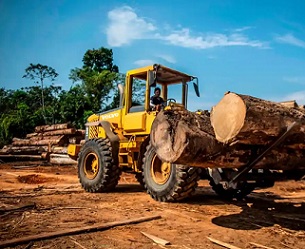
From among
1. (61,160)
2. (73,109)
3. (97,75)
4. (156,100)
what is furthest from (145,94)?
(97,75)

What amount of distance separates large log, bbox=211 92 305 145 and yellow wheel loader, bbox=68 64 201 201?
107 inches

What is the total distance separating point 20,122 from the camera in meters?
26.5

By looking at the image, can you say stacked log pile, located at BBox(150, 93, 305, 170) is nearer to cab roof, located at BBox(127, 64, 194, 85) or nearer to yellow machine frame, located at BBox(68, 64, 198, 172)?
yellow machine frame, located at BBox(68, 64, 198, 172)

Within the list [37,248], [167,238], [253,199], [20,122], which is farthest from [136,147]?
[20,122]

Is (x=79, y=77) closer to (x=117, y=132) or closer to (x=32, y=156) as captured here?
(x=32, y=156)

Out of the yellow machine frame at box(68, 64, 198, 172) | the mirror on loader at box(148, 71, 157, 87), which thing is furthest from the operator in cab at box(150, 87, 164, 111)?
the mirror on loader at box(148, 71, 157, 87)

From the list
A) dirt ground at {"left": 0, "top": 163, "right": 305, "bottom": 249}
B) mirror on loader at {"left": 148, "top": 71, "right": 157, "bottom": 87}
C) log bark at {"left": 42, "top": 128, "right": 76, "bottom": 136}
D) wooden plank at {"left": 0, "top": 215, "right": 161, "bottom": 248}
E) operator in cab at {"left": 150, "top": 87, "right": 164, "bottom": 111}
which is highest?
mirror on loader at {"left": 148, "top": 71, "right": 157, "bottom": 87}

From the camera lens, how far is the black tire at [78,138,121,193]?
8.24 metres

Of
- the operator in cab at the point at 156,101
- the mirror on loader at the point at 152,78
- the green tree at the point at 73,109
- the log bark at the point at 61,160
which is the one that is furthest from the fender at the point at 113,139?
the green tree at the point at 73,109

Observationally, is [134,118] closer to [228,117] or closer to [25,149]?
[228,117]

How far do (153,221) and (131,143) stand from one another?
3.07 metres

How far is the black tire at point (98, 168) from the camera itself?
Answer: 27.0ft

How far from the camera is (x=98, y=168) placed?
27.9 ft

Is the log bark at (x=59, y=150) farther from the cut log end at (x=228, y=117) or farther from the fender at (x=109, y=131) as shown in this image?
the cut log end at (x=228, y=117)
